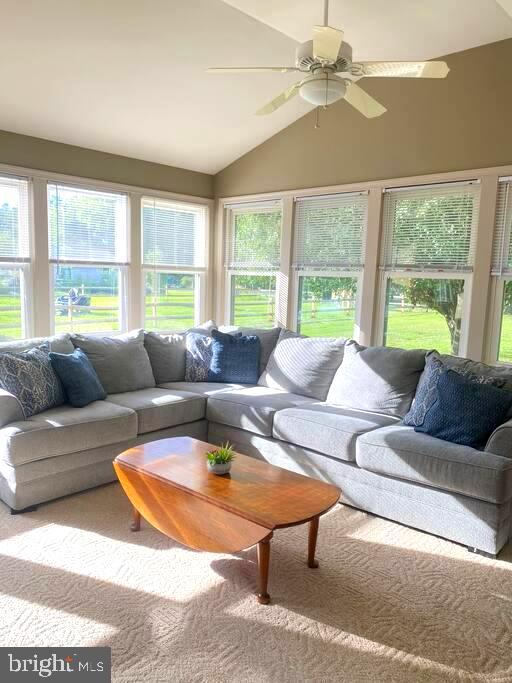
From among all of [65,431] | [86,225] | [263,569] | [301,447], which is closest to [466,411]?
[301,447]

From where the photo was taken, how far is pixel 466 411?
2.95 metres

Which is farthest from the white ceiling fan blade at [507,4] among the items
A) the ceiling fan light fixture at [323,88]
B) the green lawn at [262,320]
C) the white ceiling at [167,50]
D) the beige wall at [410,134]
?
the green lawn at [262,320]

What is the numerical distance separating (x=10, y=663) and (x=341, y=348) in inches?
115

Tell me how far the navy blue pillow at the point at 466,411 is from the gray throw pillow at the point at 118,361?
219 centimetres

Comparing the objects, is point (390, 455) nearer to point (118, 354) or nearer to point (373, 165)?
point (118, 354)

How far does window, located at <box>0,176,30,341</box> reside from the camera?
4250 millimetres

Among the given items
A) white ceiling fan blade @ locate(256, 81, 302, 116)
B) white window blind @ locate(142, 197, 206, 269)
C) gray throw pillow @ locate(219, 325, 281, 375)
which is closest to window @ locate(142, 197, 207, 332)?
white window blind @ locate(142, 197, 206, 269)

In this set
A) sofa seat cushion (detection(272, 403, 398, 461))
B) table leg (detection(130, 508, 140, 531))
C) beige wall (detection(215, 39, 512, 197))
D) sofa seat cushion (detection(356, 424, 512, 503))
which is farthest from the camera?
beige wall (detection(215, 39, 512, 197))

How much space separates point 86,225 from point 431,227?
2992mm

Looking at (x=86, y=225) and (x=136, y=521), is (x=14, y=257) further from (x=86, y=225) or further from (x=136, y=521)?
(x=136, y=521)

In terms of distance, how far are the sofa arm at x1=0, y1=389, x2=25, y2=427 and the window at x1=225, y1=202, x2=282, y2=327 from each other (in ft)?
9.44

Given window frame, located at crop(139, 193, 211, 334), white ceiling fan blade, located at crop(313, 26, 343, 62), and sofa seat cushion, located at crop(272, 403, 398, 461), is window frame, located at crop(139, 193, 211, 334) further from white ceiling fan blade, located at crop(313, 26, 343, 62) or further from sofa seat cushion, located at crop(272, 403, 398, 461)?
white ceiling fan blade, located at crop(313, 26, 343, 62)

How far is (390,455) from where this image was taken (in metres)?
2.98

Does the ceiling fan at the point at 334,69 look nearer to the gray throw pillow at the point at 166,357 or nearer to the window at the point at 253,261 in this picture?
the gray throw pillow at the point at 166,357
